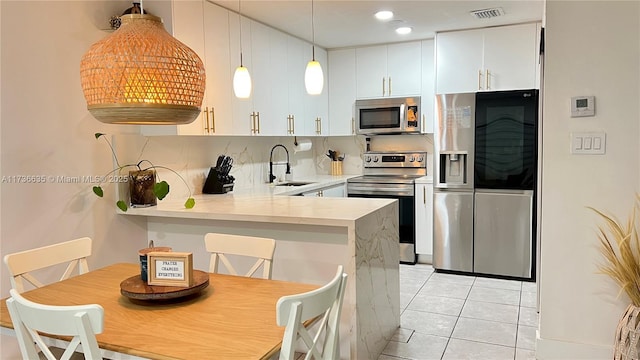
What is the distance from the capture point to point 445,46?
447 cm

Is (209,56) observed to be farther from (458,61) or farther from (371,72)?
(458,61)

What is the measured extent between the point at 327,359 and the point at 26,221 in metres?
1.91

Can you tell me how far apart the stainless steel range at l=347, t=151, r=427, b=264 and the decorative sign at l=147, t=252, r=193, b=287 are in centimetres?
319

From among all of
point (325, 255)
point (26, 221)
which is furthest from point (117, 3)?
point (325, 255)

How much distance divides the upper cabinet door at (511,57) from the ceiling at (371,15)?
10cm

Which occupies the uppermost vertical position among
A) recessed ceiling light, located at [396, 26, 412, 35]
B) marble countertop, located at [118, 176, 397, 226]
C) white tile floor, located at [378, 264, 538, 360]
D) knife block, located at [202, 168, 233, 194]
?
recessed ceiling light, located at [396, 26, 412, 35]

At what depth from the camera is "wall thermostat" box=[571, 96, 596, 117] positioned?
8.00 ft

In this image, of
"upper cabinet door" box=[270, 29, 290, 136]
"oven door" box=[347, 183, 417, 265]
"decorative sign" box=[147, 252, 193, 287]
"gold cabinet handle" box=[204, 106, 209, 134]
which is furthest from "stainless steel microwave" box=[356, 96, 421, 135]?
"decorative sign" box=[147, 252, 193, 287]

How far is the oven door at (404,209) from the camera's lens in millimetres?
4723

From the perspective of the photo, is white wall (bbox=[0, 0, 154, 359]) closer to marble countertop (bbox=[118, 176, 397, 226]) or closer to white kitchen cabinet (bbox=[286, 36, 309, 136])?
marble countertop (bbox=[118, 176, 397, 226])

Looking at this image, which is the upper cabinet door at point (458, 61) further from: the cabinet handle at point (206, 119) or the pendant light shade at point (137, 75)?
the pendant light shade at point (137, 75)

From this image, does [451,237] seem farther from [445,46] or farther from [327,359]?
[327,359]

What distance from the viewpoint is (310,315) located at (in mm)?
1432

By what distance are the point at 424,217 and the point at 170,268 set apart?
3278mm
